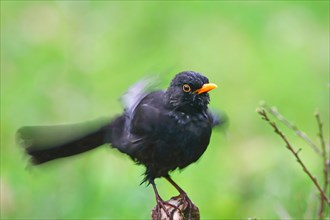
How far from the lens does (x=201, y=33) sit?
1042 centimetres

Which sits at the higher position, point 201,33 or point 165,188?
point 201,33

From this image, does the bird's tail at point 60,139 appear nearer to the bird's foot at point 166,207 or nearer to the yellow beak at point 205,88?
the yellow beak at point 205,88

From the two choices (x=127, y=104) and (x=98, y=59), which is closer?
(x=127, y=104)

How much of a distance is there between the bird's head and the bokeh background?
26cm

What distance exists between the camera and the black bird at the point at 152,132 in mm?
4953

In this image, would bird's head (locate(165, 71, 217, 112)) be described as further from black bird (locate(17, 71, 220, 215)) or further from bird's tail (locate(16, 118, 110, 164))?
bird's tail (locate(16, 118, 110, 164))

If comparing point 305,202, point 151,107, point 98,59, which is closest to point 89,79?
point 98,59

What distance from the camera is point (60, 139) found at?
17.6 ft

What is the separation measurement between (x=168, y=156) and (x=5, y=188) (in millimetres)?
2539

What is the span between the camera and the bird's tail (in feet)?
17.3

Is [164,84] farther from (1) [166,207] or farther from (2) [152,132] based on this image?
(1) [166,207]

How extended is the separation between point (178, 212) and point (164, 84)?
74.0 inches

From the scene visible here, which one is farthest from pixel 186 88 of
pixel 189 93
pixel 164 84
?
pixel 164 84

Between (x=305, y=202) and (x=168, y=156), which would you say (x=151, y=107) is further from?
(x=305, y=202)
